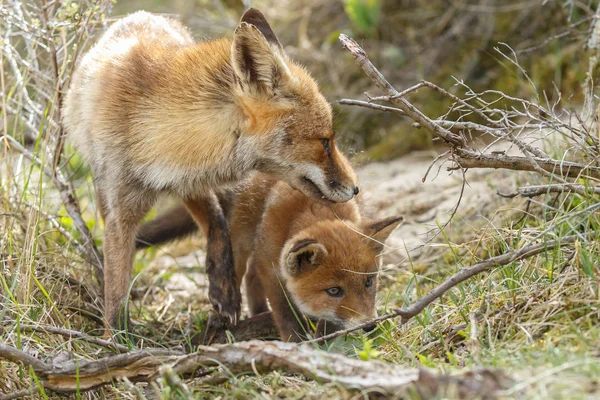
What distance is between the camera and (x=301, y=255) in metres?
4.31

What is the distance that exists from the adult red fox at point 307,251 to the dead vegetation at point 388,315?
33 centimetres

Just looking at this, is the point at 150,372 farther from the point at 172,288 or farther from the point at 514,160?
the point at 172,288

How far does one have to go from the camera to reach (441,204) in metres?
6.05

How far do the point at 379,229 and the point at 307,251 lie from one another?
0.50 metres

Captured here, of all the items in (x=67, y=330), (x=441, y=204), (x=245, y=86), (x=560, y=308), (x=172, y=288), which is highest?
(x=245, y=86)

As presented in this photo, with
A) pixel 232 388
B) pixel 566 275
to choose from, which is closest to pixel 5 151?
pixel 232 388

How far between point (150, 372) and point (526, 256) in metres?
1.93

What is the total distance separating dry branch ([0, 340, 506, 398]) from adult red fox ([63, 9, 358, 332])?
3.51 ft

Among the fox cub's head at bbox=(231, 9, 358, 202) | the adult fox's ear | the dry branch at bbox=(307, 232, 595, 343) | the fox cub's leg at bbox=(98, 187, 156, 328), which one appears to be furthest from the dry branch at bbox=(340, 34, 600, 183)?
the fox cub's leg at bbox=(98, 187, 156, 328)

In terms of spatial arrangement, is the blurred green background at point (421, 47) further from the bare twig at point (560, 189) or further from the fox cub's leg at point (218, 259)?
the bare twig at point (560, 189)

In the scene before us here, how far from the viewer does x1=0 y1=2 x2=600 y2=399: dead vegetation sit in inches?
105

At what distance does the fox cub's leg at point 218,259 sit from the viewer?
4664mm

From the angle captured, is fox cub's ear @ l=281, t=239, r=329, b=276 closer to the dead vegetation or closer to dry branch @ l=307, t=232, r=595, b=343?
the dead vegetation

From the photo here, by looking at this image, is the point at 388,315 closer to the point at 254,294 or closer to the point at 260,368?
the point at 260,368
